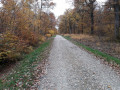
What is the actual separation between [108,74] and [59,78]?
103 inches

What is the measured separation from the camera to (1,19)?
826 cm

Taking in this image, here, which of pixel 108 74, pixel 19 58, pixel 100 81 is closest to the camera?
pixel 100 81

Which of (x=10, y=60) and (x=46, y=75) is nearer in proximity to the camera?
(x=46, y=75)

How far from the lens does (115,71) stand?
5211mm

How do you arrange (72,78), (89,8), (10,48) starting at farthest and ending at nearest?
(89,8)
(10,48)
(72,78)

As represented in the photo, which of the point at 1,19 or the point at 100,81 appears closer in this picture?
the point at 100,81

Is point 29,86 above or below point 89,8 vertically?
below

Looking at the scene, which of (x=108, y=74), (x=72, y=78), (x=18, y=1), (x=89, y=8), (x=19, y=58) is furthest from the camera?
(x=89, y=8)

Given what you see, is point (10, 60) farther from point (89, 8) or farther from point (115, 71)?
point (89, 8)

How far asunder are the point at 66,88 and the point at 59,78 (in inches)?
34.9

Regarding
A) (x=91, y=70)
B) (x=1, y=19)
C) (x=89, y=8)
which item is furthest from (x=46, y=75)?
(x=89, y=8)

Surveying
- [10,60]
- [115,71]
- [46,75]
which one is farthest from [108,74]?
[10,60]

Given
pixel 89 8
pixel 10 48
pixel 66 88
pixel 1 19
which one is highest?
pixel 89 8

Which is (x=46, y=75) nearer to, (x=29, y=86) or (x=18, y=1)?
(x=29, y=86)
